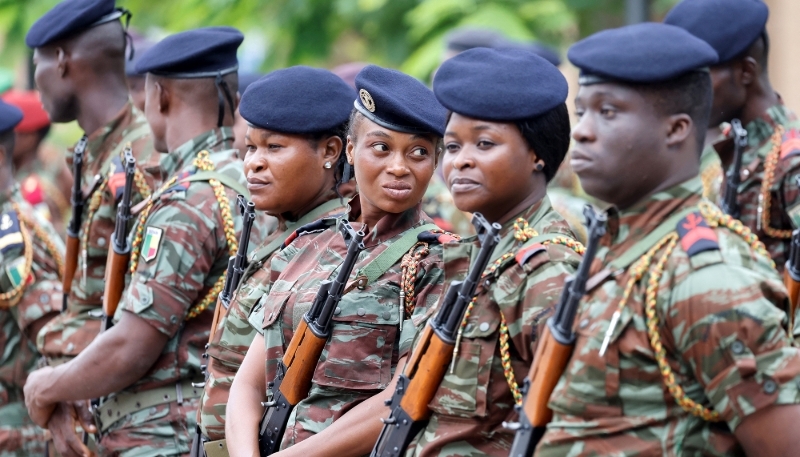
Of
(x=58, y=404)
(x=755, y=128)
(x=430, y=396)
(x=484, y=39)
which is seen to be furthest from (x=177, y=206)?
(x=484, y=39)

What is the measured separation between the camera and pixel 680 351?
282 centimetres

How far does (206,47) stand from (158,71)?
26cm

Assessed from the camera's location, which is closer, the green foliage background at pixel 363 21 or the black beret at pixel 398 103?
the black beret at pixel 398 103

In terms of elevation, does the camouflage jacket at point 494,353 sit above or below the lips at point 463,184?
below

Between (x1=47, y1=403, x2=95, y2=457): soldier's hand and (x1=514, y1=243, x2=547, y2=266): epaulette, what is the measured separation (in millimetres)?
→ 3191

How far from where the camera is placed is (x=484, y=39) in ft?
28.9

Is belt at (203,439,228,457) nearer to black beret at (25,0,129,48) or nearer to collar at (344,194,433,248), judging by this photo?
collar at (344,194,433,248)

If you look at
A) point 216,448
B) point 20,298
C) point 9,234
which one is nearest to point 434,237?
point 216,448

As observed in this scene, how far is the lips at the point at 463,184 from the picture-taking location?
3428 millimetres

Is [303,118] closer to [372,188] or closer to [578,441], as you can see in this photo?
[372,188]

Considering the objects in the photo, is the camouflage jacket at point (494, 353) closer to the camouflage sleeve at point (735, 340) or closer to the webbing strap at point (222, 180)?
the camouflage sleeve at point (735, 340)

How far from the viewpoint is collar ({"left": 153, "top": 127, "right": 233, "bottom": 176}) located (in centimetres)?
539

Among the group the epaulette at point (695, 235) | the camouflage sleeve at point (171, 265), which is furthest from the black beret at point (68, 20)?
the epaulette at point (695, 235)

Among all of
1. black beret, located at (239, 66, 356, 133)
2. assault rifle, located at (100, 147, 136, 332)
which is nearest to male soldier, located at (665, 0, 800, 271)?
black beret, located at (239, 66, 356, 133)
